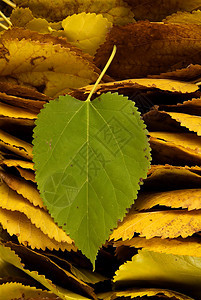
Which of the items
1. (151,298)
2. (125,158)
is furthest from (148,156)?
(151,298)

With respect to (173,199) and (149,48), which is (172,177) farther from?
(149,48)

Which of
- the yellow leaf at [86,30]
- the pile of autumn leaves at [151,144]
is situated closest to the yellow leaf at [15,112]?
the pile of autumn leaves at [151,144]

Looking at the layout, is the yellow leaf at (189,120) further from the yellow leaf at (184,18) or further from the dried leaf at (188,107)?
the yellow leaf at (184,18)

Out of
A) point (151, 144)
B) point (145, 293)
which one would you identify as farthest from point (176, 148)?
point (145, 293)

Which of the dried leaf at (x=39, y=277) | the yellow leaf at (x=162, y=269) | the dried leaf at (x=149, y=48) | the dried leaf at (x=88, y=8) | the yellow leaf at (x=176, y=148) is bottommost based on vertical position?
the dried leaf at (x=39, y=277)

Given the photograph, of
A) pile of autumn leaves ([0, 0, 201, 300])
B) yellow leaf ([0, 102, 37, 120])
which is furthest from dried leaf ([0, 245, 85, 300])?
yellow leaf ([0, 102, 37, 120])

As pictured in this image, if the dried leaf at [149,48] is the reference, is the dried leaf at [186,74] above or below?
below

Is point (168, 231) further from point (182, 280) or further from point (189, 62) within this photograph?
point (189, 62)
